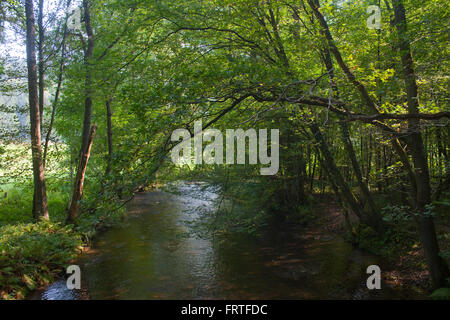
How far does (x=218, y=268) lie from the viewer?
8.84m

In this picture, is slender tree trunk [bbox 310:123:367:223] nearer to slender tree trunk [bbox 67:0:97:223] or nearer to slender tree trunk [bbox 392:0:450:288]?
slender tree trunk [bbox 392:0:450:288]

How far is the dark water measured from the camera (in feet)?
24.3

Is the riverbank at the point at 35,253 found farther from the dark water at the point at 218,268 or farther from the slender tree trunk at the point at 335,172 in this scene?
the slender tree trunk at the point at 335,172

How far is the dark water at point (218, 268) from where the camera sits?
742 centimetres

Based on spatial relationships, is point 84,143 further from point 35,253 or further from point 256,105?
point 256,105

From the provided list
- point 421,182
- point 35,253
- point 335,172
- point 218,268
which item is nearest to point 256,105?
point 335,172

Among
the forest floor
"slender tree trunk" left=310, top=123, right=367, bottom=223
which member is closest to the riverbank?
"slender tree trunk" left=310, top=123, right=367, bottom=223

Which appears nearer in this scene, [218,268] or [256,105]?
[256,105]

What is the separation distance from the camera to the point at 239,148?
10.5m

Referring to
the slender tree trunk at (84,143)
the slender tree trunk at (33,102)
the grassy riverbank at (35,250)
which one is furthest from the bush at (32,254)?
the slender tree trunk at (33,102)

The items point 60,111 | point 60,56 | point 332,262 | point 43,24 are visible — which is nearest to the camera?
point 332,262

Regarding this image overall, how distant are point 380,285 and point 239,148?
521 cm
